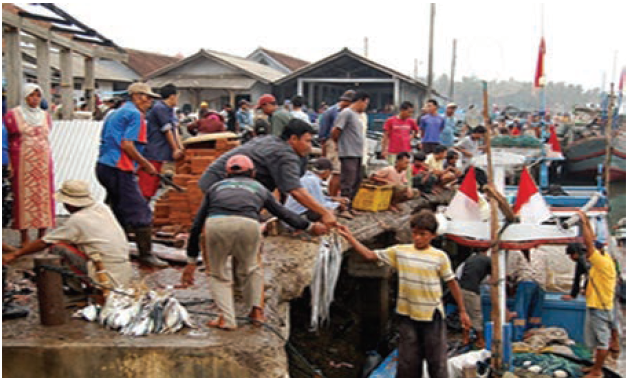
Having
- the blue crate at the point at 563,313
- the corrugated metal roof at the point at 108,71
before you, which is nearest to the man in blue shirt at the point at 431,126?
the blue crate at the point at 563,313

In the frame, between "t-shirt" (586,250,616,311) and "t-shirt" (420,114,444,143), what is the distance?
5.69m

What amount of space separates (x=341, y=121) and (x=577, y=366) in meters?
4.33

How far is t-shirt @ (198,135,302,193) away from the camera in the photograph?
208 inches

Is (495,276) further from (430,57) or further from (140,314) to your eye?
(430,57)

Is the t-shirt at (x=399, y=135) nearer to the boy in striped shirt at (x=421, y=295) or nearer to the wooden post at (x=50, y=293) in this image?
the boy in striped shirt at (x=421, y=295)

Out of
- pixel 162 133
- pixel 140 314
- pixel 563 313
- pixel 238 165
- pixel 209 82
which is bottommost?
pixel 563 313

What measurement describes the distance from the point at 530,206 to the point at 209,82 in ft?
59.1

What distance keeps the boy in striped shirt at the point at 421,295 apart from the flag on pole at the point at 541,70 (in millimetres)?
16112

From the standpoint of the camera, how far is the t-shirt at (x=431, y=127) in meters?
12.5

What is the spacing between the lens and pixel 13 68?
24.7 feet

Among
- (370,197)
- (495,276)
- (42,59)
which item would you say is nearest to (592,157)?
(370,197)

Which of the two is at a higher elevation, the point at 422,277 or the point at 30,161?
the point at 30,161

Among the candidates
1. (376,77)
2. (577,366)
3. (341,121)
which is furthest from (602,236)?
(376,77)

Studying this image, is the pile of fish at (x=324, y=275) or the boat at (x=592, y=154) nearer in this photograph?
the pile of fish at (x=324, y=275)
